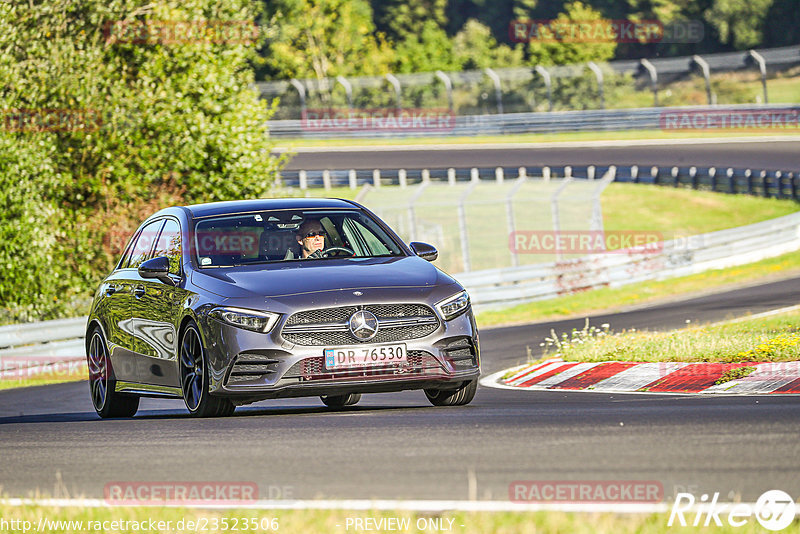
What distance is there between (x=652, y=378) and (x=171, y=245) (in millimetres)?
4417

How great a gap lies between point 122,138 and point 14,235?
11.5 ft

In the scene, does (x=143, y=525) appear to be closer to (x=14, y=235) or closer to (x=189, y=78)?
(x=14, y=235)

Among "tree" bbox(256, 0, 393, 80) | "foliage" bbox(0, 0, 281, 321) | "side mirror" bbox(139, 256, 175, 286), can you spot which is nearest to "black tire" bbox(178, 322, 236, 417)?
"side mirror" bbox(139, 256, 175, 286)

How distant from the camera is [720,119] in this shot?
182 feet

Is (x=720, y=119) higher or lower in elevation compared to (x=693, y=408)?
lower

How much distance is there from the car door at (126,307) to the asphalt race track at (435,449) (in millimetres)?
891

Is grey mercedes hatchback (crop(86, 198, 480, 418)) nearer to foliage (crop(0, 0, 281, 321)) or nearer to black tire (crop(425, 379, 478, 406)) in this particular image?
black tire (crop(425, 379, 478, 406))

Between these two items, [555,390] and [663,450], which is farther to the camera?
[555,390]

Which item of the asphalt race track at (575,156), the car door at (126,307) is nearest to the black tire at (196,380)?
the car door at (126,307)

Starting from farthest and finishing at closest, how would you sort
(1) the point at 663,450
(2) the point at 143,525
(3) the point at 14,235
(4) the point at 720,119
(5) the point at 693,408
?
1. (4) the point at 720,119
2. (3) the point at 14,235
3. (5) the point at 693,408
4. (1) the point at 663,450
5. (2) the point at 143,525

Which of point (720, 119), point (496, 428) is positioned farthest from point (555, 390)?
point (720, 119)
